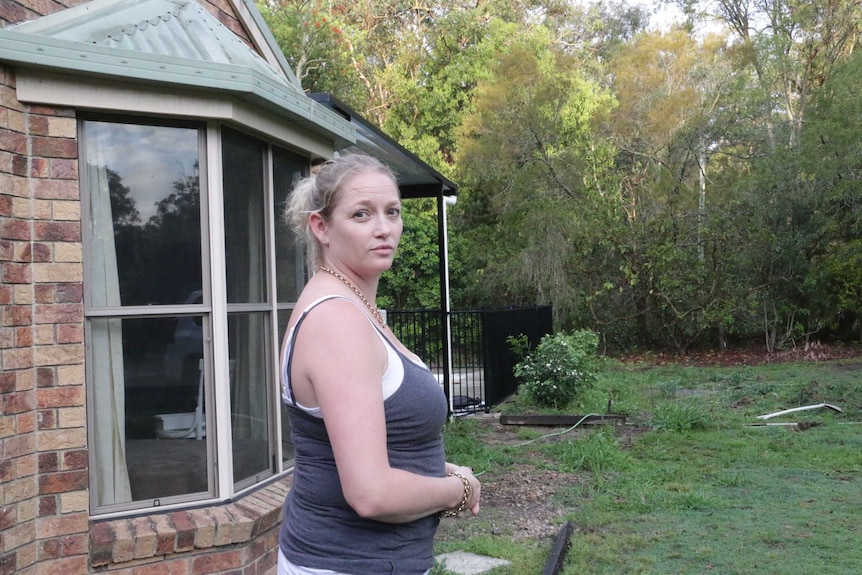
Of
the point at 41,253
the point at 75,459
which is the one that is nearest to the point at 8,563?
the point at 75,459

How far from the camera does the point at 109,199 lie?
3.43 meters

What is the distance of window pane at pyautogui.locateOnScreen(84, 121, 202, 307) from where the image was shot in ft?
11.1

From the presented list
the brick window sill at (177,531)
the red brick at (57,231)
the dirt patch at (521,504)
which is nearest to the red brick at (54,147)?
the red brick at (57,231)

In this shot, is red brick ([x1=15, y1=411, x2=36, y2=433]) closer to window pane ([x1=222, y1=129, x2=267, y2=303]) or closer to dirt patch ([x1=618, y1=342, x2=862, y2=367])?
window pane ([x1=222, y1=129, x2=267, y2=303])

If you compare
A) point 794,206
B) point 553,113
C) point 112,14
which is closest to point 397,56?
point 553,113

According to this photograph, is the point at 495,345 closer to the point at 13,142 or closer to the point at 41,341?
the point at 41,341

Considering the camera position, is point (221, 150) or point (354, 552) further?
point (221, 150)

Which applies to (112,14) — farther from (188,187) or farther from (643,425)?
(643,425)

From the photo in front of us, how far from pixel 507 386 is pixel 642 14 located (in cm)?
2451

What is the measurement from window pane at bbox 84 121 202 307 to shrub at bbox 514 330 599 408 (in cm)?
692

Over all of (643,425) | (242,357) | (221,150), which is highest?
(221,150)

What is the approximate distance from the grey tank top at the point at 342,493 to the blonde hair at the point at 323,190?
27 cm

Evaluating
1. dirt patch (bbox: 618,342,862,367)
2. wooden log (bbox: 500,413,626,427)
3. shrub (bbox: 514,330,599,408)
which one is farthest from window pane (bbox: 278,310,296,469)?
dirt patch (bbox: 618,342,862,367)

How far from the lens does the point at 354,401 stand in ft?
4.55
